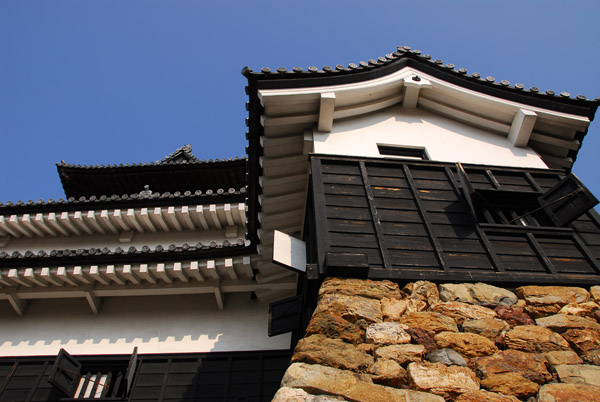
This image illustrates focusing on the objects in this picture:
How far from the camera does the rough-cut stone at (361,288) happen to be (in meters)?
4.18

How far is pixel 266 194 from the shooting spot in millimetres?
7199

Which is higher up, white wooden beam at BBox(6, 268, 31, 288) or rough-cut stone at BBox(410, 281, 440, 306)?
white wooden beam at BBox(6, 268, 31, 288)

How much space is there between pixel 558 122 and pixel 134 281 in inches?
313

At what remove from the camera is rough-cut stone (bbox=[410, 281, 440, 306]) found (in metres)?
4.27

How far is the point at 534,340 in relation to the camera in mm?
3799

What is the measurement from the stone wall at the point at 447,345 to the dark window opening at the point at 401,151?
324 centimetres

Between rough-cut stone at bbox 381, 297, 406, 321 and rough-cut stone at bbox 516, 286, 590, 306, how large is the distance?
1343 millimetres

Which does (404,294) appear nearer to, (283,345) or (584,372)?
(584,372)

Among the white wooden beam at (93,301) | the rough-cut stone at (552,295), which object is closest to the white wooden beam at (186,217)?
the white wooden beam at (93,301)

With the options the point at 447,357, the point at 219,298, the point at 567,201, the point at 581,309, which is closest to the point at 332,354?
the point at 447,357

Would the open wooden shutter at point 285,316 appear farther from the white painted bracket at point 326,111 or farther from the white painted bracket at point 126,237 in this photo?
the white painted bracket at point 126,237

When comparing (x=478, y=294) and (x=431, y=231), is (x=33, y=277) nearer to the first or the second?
(x=431, y=231)

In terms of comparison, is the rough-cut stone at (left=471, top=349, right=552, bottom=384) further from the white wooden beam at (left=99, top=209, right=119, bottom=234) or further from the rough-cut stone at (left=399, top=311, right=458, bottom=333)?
the white wooden beam at (left=99, top=209, right=119, bottom=234)

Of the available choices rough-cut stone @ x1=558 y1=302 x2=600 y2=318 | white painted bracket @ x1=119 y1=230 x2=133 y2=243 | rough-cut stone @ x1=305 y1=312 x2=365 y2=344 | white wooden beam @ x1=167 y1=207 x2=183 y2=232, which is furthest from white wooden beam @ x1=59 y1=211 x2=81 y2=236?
rough-cut stone @ x1=558 y1=302 x2=600 y2=318
